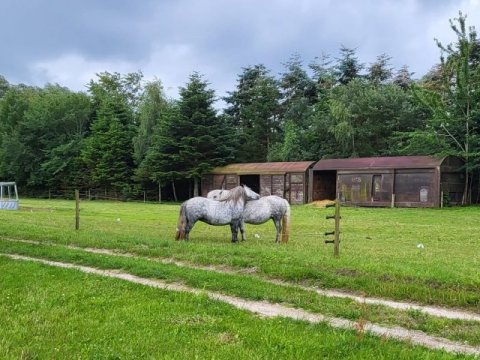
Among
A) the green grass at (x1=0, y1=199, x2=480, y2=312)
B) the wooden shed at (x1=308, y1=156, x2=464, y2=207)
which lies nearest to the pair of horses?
the green grass at (x1=0, y1=199, x2=480, y2=312)

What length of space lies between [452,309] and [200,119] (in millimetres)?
44907

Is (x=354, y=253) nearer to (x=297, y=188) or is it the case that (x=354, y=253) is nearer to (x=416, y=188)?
(x=416, y=188)

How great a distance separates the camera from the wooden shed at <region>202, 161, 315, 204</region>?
42812mm

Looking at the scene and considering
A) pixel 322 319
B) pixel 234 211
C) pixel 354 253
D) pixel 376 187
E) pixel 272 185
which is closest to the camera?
pixel 322 319

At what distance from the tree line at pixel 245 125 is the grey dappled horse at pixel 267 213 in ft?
74.0

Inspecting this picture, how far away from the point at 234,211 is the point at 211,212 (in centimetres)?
73

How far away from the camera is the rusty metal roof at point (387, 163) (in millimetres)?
35375

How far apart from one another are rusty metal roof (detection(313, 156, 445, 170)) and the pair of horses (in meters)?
21.6

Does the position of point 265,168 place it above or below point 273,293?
above

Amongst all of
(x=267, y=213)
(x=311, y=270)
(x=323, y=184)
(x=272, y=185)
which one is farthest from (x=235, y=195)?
(x=272, y=185)

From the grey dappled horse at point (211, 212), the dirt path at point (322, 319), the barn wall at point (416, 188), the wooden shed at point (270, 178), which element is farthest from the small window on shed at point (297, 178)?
the dirt path at point (322, 319)

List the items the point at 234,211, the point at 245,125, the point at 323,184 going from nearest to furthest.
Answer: the point at 234,211 → the point at 323,184 → the point at 245,125

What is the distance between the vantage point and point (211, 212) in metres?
15.9

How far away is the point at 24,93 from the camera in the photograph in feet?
265
